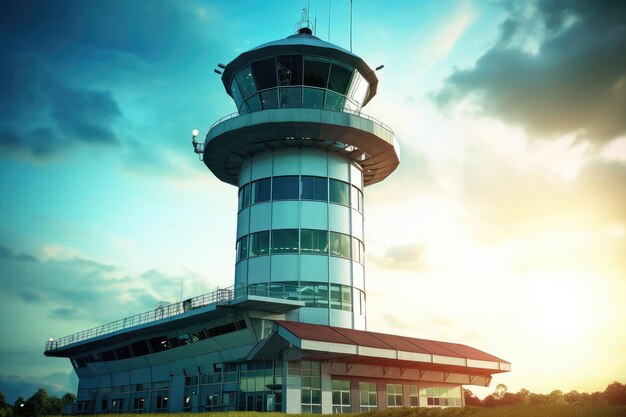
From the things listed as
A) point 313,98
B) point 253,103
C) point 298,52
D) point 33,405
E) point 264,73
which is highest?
point 298,52

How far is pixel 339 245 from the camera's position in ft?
143

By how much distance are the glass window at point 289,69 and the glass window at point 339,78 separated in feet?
8.14

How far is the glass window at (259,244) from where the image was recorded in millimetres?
42969

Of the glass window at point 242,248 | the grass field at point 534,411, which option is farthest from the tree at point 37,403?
the grass field at point 534,411

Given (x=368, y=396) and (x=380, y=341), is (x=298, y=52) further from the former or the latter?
(x=368, y=396)

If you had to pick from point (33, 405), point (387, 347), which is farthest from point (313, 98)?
point (33, 405)

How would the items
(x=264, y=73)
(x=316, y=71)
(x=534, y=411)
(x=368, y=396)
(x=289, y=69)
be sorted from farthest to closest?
(x=264, y=73) < (x=316, y=71) < (x=289, y=69) < (x=368, y=396) < (x=534, y=411)

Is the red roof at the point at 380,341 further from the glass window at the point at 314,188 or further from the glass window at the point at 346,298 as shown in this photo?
the glass window at the point at 314,188

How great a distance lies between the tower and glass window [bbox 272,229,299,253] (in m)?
0.07

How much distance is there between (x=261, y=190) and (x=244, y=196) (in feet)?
6.72

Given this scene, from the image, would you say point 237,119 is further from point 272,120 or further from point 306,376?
point 306,376

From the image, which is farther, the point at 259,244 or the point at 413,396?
Answer: the point at 259,244

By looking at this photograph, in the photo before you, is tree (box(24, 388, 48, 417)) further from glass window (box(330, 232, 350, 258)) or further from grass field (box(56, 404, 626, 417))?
grass field (box(56, 404, 626, 417))

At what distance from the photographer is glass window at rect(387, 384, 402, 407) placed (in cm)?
4056
